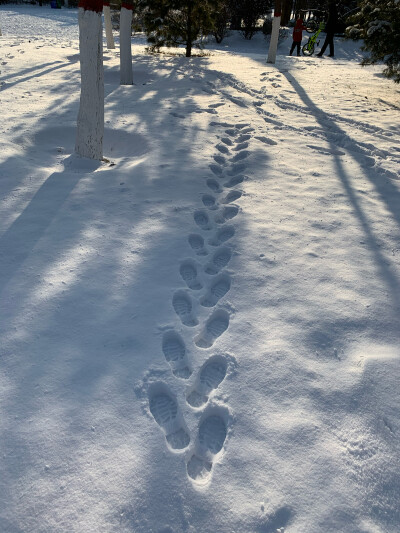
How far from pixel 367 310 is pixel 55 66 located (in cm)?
834

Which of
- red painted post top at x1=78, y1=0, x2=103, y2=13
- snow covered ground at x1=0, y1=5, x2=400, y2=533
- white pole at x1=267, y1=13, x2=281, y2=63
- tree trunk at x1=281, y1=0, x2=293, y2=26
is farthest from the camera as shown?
tree trunk at x1=281, y1=0, x2=293, y2=26

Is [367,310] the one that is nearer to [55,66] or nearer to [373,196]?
[373,196]

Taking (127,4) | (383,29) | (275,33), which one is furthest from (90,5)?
(275,33)

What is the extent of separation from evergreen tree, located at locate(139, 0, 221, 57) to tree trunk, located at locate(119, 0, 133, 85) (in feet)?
11.1

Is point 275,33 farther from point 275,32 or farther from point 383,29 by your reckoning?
point 383,29

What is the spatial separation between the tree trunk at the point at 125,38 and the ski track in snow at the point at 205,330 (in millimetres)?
4523

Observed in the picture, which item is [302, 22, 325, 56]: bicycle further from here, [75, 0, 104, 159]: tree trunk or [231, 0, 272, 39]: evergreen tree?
[75, 0, 104, 159]: tree trunk

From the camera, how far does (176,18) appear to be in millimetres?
10289

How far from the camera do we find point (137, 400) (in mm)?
1634

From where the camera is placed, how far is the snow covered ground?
1.34 m

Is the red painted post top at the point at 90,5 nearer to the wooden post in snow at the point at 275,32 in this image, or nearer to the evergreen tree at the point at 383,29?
the evergreen tree at the point at 383,29

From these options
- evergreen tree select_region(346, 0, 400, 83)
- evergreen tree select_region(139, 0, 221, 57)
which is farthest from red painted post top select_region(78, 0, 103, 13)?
evergreen tree select_region(139, 0, 221, 57)

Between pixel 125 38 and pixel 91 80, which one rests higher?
pixel 125 38

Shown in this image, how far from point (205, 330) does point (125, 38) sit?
21.4 feet
